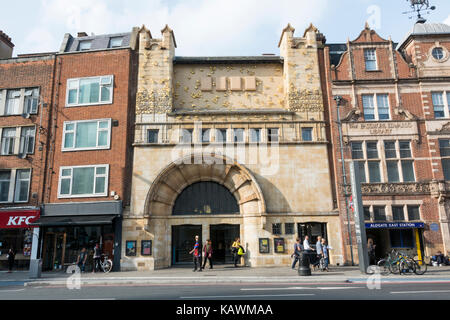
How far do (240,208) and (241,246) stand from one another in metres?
2.68

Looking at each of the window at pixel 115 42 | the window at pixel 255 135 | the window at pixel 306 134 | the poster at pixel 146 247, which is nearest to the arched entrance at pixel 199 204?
the poster at pixel 146 247

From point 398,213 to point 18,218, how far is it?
82.8 feet

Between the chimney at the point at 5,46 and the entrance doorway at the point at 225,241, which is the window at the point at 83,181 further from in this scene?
the chimney at the point at 5,46

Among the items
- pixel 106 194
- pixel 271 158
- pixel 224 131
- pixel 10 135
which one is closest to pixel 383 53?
pixel 271 158

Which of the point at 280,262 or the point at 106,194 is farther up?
the point at 106,194

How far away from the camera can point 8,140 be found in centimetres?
2336

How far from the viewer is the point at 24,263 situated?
21531mm

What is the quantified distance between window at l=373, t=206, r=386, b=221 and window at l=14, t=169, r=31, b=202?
77.6 feet

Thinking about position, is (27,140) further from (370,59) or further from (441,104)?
(441,104)

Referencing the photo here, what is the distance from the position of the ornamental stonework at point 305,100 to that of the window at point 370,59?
4278 mm

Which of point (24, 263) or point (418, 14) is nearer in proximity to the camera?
point (24, 263)

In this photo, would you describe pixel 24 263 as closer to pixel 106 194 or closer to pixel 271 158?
pixel 106 194

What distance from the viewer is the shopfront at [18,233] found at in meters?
21.2

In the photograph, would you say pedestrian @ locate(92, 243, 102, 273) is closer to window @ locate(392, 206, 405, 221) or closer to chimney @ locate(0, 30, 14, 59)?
chimney @ locate(0, 30, 14, 59)
